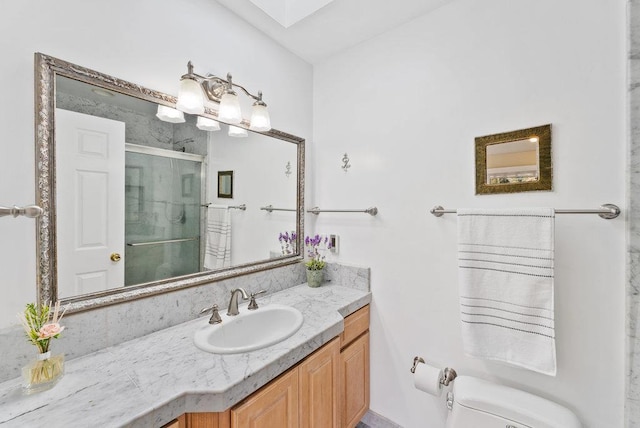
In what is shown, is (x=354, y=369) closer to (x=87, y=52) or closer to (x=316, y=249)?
(x=316, y=249)

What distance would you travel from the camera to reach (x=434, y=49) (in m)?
1.44

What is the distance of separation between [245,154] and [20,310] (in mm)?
1092

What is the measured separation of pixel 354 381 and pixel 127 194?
4.94 feet

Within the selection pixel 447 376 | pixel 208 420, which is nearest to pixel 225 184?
pixel 208 420

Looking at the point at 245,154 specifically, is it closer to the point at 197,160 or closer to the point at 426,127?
the point at 197,160

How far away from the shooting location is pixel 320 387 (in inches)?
46.7

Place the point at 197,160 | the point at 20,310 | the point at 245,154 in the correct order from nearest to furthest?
the point at 20,310 → the point at 197,160 → the point at 245,154

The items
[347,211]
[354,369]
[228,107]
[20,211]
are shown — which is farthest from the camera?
[347,211]

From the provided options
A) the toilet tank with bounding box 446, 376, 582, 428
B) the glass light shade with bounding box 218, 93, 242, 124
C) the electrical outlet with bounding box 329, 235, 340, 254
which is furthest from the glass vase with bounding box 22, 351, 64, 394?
the toilet tank with bounding box 446, 376, 582, 428

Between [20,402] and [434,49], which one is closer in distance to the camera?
[20,402]

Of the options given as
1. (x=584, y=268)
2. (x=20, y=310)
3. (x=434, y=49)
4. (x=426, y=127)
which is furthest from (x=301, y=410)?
(x=434, y=49)

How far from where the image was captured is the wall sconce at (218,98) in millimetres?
1142

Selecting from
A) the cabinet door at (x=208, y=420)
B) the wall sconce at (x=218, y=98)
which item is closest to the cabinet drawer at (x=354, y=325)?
the cabinet door at (x=208, y=420)

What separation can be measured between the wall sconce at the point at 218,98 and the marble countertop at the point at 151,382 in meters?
0.98
